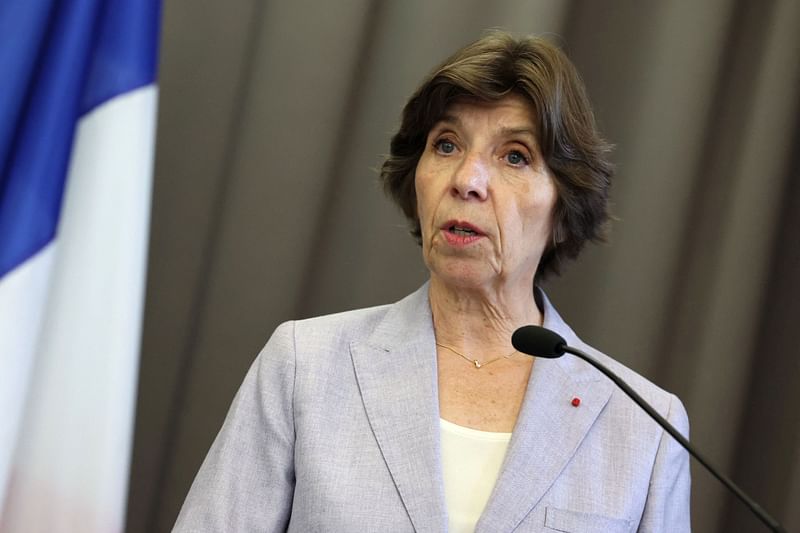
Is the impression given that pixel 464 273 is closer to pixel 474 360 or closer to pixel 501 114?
pixel 474 360

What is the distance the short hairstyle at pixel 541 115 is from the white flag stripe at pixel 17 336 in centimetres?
76

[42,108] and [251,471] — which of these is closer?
[42,108]

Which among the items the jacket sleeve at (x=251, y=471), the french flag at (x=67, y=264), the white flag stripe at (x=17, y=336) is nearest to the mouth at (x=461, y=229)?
the jacket sleeve at (x=251, y=471)

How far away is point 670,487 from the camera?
1.88m

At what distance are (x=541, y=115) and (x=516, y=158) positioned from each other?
9 cm

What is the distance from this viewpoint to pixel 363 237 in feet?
8.43

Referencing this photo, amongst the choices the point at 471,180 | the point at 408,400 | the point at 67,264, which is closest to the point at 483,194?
the point at 471,180

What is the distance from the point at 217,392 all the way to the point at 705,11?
1.43 metres

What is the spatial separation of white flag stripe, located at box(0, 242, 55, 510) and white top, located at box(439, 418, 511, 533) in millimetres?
662

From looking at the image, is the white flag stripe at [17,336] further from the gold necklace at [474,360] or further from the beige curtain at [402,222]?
the beige curtain at [402,222]

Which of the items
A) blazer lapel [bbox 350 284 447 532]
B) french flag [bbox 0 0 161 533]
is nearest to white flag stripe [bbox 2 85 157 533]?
french flag [bbox 0 0 161 533]

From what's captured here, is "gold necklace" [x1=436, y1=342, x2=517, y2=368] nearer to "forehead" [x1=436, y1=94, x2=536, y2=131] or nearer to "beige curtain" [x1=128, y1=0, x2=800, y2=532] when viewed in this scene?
"forehead" [x1=436, y1=94, x2=536, y2=131]

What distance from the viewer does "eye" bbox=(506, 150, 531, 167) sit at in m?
1.94

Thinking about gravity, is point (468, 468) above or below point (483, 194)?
below
